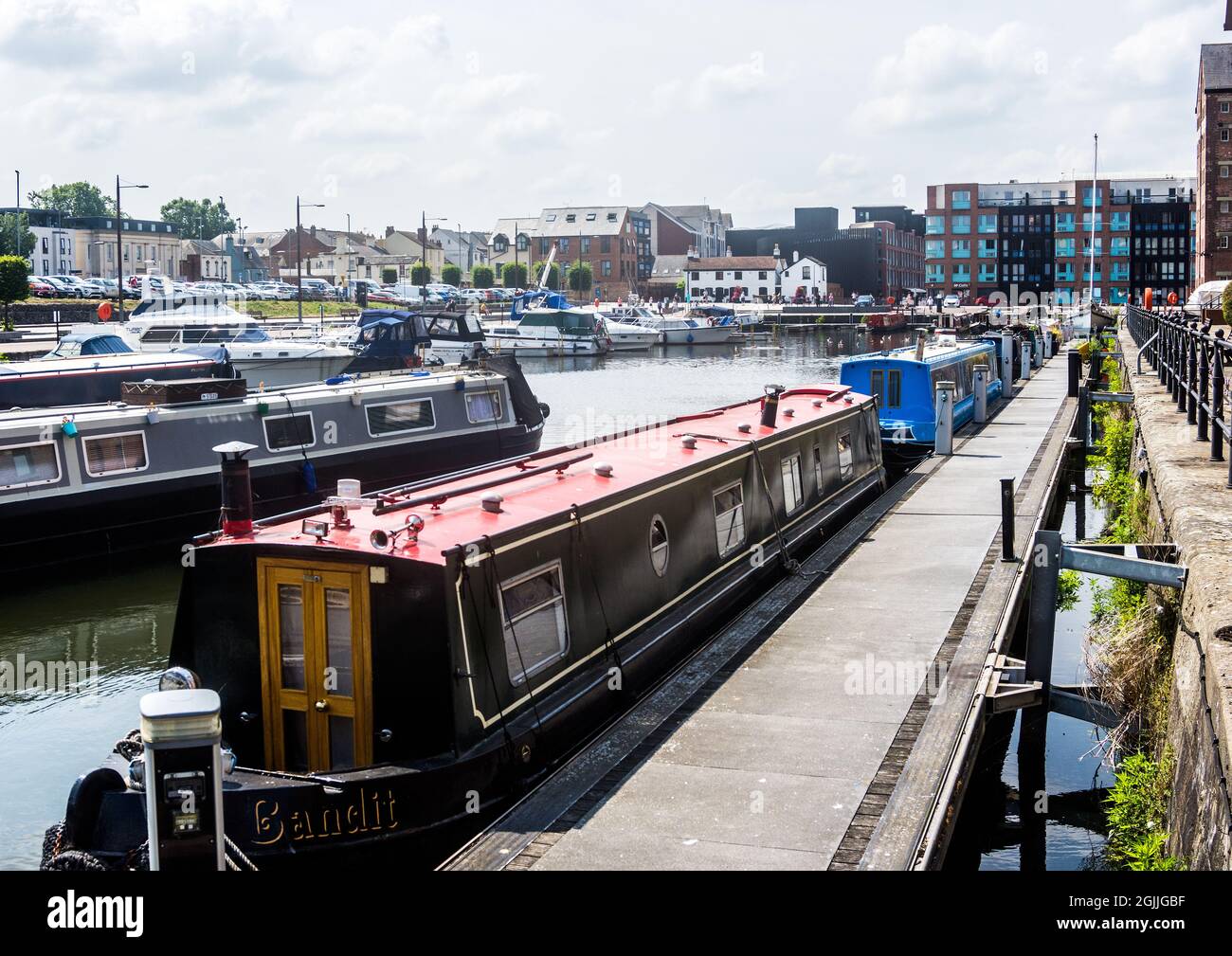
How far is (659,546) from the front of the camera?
12.4 m

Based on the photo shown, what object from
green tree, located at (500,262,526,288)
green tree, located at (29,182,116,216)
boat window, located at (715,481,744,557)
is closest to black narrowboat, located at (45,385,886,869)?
boat window, located at (715,481,744,557)

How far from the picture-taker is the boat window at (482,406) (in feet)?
90.4

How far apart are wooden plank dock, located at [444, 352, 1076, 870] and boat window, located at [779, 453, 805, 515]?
30.2 inches

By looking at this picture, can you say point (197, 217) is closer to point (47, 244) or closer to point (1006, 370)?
point (47, 244)

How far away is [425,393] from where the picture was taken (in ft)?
87.0

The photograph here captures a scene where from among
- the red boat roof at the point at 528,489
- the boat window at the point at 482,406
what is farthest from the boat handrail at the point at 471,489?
the boat window at the point at 482,406

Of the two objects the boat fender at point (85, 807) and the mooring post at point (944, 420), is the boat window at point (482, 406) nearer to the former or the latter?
the mooring post at point (944, 420)

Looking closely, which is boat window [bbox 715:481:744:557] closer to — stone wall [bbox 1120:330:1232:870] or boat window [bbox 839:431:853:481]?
stone wall [bbox 1120:330:1232:870]

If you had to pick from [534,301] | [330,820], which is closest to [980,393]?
[330,820]

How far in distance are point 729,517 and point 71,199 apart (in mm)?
186121

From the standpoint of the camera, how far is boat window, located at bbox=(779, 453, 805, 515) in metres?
16.5

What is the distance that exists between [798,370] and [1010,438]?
121 feet
